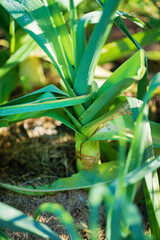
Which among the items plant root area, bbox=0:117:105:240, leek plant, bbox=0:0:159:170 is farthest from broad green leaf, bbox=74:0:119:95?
plant root area, bbox=0:117:105:240

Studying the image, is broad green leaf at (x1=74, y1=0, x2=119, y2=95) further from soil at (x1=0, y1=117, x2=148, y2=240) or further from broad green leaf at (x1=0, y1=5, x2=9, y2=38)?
broad green leaf at (x1=0, y1=5, x2=9, y2=38)

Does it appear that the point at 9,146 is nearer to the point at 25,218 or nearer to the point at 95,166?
the point at 95,166

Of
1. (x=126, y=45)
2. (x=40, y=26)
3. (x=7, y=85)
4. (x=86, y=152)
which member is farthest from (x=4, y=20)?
(x=86, y=152)

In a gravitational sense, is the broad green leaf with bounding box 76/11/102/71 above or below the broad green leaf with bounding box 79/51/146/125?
above

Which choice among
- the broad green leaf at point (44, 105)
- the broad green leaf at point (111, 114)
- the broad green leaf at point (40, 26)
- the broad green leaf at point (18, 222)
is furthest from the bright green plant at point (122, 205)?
the broad green leaf at point (40, 26)

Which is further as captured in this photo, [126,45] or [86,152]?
[126,45]

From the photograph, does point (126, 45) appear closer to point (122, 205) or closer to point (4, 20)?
point (4, 20)
